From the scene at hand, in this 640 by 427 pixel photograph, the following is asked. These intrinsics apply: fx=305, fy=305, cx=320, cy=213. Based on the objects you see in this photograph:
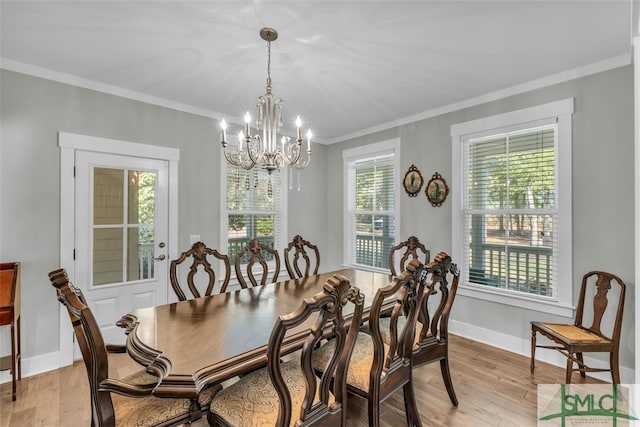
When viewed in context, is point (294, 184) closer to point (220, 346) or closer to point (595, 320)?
point (220, 346)

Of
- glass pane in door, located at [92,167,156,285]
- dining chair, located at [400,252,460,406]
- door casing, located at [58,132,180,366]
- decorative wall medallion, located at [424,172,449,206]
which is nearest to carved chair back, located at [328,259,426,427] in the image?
dining chair, located at [400,252,460,406]

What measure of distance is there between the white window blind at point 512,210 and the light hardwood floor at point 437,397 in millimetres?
796

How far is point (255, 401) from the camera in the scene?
1.46m

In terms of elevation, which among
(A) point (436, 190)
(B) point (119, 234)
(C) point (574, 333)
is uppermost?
(A) point (436, 190)

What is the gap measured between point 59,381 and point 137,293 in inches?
34.8

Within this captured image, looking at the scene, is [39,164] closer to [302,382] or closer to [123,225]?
[123,225]

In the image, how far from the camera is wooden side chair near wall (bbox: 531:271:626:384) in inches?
87.4

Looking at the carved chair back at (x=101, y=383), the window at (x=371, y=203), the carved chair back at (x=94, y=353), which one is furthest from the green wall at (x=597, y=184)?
the carved chair back at (x=94, y=353)

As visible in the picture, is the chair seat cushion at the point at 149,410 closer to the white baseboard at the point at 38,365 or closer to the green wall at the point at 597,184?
the white baseboard at the point at 38,365

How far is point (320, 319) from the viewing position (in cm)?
115

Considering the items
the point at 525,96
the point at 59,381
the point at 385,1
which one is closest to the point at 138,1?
the point at 385,1

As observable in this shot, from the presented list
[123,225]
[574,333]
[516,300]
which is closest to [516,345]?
[516,300]

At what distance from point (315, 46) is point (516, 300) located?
2955mm

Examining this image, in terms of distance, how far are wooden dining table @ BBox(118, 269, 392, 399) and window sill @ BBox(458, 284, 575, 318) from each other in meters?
1.64
